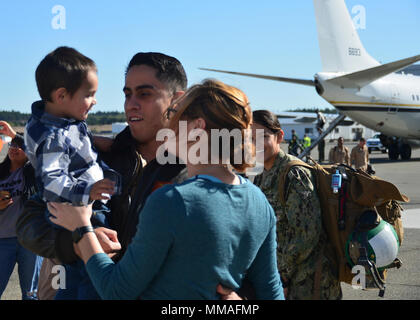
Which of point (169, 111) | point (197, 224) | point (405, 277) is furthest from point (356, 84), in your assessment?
point (197, 224)

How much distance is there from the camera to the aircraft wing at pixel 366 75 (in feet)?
76.0

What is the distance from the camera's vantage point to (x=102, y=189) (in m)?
2.21

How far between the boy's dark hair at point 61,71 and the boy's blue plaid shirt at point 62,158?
0.36 ft

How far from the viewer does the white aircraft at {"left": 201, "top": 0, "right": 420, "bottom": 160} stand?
24844 millimetres

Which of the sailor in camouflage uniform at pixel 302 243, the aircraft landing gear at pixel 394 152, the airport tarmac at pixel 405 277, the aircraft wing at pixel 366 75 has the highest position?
the aircraft wing at pixel 366 75

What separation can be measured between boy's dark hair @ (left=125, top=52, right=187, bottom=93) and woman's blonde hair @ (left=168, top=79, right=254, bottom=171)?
0.78 m

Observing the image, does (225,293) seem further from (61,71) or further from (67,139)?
(61,71)

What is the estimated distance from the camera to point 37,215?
2361 millimetres

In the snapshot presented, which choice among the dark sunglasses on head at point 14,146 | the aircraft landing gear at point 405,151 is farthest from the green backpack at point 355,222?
the aircraft landing gear at point 405,151

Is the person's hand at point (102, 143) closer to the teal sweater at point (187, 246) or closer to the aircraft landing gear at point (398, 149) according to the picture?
the teal sweater at point (187, 246)

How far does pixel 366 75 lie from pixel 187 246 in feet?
78.1

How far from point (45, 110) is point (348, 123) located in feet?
123

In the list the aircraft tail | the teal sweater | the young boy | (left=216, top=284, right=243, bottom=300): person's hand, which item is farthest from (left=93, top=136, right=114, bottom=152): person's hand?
the aircraft tail

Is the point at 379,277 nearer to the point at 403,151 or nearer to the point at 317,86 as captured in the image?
the point at 317,86
